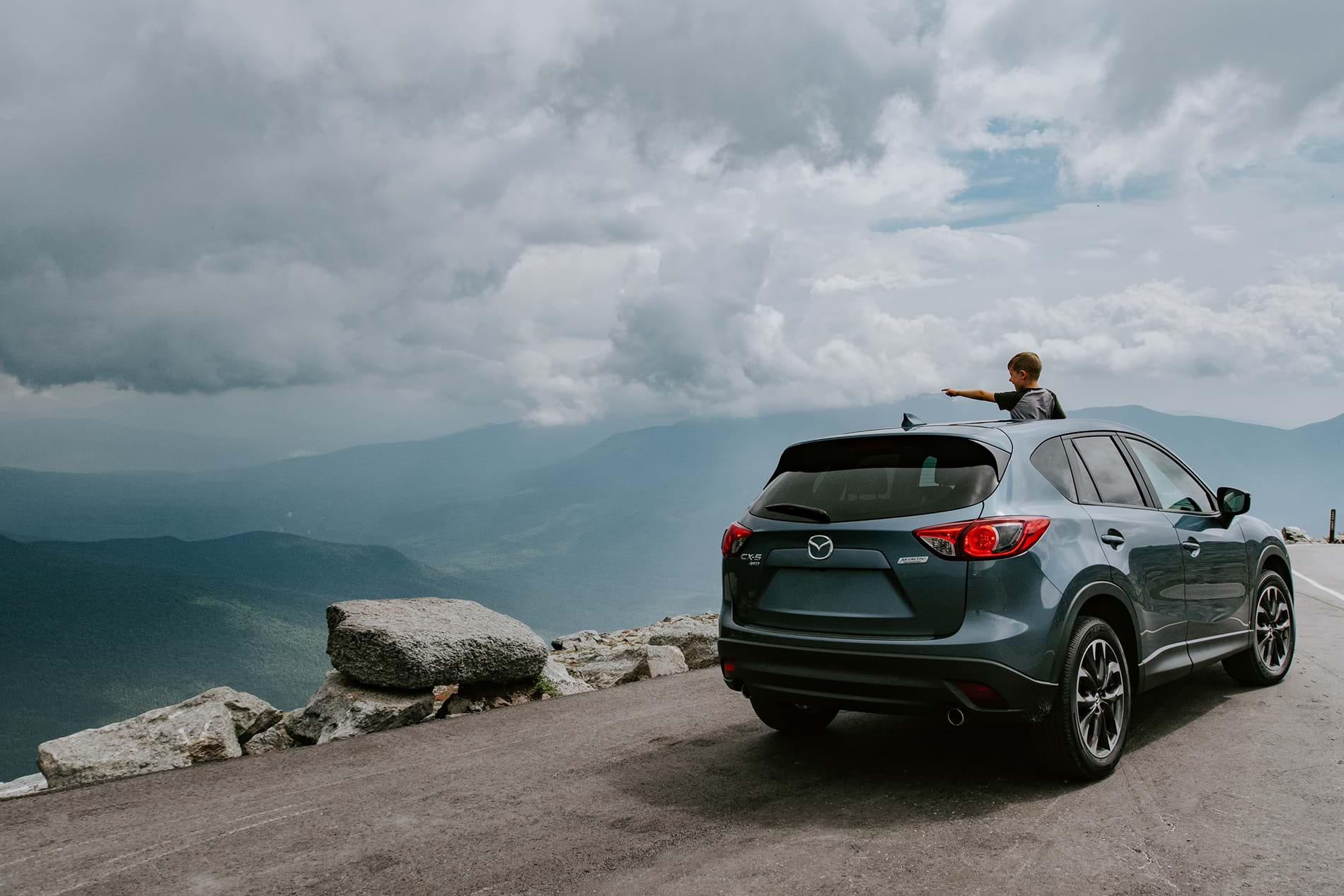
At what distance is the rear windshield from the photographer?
4.47 meters

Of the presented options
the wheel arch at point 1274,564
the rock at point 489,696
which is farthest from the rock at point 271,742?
the wheel arch at point 1274,564

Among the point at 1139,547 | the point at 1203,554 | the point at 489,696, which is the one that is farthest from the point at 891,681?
the point at 489,696

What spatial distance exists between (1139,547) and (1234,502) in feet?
5.11

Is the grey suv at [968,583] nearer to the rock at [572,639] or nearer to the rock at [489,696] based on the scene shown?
the rock at [489,696]

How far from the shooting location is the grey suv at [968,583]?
13.8ft

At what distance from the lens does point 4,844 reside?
4484 mm

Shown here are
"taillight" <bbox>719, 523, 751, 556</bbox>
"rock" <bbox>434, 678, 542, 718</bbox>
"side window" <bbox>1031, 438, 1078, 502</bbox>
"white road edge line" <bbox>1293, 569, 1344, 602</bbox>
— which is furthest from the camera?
"white road edge line" <bbox>1293, 569, 1344, 602</bbox>

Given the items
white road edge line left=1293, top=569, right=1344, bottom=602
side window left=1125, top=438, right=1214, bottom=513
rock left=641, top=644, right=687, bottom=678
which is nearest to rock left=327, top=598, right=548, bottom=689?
rock left=641, top=644, right=687, bottom=678

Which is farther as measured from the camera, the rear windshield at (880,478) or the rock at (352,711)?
the rock at (352,711)

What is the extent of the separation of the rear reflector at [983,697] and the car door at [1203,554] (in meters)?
2.13

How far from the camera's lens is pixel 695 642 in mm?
10289

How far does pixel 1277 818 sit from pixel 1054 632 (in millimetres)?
1198

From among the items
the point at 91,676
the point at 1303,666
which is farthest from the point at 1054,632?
the point at 91,676

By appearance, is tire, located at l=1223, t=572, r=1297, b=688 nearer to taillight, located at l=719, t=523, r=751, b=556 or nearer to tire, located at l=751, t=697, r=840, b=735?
tire, located at l=751, t=697, r=840, b=735
